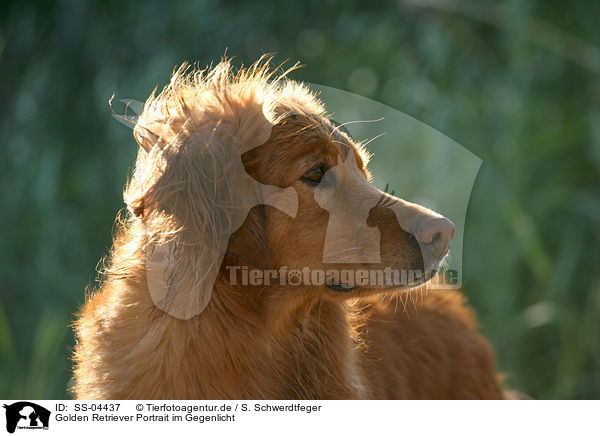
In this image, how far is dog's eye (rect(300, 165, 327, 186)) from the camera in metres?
2.28

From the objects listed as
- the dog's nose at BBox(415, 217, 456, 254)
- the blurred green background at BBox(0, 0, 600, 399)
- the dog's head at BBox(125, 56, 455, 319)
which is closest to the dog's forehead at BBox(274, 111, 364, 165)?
the dog's head at BBox(125, 56, 455, 319)

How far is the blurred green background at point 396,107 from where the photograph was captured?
515 centimetres

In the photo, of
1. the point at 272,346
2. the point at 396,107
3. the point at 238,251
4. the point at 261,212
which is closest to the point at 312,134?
the point at 261,212

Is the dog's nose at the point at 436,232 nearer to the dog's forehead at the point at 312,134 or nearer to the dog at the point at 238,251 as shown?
the dog at the point at 238,251

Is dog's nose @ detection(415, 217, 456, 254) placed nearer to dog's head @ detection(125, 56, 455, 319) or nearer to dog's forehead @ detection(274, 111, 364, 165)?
dog's head @ detection(125, 56, 455, 319)

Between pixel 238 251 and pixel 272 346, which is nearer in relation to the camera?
pixel 238 251

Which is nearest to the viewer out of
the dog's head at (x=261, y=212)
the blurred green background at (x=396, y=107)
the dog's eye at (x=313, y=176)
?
the dog's head at (x=261, y=212)

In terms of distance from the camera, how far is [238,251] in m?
2.23

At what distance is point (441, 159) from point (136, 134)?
3.27 m

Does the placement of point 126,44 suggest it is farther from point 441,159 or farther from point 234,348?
point 234,348

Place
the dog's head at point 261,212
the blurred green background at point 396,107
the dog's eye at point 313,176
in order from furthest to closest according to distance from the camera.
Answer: the blurred green background at point 396,107
the dog's eye at point 313,176
the dog's head at point 261,212
